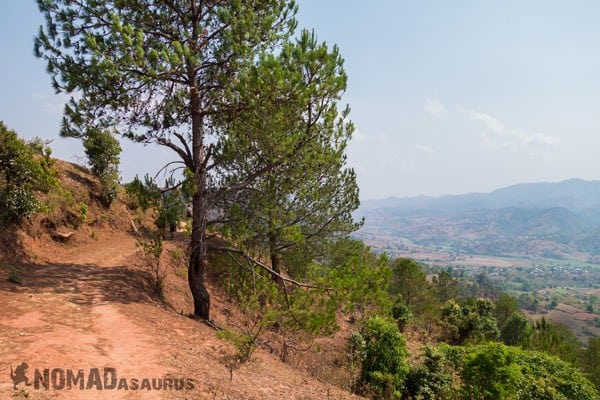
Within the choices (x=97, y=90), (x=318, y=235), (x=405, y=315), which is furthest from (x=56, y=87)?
(x=405, y=315)

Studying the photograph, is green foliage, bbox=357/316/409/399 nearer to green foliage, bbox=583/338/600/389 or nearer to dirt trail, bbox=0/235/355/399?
A: dirt trail, bbox=0/235/355/399

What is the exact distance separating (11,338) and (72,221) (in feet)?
34.3

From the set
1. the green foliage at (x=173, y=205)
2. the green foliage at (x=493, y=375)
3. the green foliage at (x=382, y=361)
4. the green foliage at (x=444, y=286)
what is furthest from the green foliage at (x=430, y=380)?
the green foliage at (x=444, y=286)

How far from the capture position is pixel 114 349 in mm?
6500

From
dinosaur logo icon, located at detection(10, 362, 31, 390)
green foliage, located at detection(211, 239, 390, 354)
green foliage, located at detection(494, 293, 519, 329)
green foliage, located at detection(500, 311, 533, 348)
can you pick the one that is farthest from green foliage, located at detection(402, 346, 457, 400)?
green foliage, located at detection(494, 293, 519, 329)

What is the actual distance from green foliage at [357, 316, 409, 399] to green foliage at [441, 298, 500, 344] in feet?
51.1

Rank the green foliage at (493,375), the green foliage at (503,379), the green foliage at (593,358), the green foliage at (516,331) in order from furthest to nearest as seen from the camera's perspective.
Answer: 1. the green foliage at (516,331)
2. the green foliage at (593,358)
3. the green foliage at (503,379)
4. the green foliage at (493,375)

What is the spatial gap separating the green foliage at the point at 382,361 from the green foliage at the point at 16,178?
517 inches

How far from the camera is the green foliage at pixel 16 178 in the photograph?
11.3m

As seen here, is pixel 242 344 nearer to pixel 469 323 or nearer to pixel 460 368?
pixel 460 368

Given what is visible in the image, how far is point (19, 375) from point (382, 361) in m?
12.6

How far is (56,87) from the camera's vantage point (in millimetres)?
9359

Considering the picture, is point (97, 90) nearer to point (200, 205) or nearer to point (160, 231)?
point (200, 205)

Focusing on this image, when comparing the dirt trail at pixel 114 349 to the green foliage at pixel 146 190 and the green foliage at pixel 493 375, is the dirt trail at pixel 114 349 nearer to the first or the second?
the green foliage at pixel 146 190
